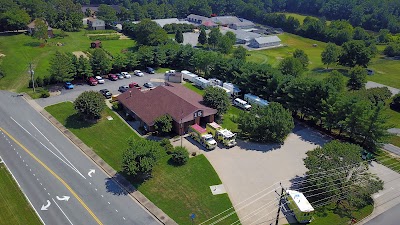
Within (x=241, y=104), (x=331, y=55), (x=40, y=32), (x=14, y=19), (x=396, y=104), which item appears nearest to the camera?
(x=241, y=104)

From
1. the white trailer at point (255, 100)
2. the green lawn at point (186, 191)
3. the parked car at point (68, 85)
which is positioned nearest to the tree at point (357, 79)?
the white trailer at point (255, 100)

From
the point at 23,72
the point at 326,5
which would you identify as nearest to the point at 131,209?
the point at 23,72

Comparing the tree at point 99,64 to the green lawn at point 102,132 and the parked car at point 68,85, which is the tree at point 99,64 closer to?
the parked car at point 68,85

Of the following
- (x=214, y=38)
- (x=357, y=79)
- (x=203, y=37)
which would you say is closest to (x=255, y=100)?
(x=357, y=79)

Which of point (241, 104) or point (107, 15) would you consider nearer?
point (241, 104)

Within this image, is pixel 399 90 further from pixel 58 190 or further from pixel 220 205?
pixel 58 190

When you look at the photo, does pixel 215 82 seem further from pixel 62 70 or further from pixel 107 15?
pixel 107 15
